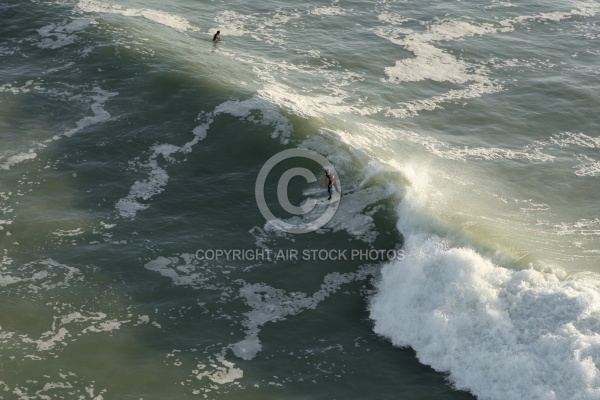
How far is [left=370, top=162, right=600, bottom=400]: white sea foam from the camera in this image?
25.5 meters

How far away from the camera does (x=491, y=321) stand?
27516 millimetres

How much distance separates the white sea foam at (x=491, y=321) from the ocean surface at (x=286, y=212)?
0.09 metres

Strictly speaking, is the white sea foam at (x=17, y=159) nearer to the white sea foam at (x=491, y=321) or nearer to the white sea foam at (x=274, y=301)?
the white sea foam at (x=274, y=301)

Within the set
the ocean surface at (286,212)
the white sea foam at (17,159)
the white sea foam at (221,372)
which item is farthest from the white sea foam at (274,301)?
the white sea foam at (17,159)

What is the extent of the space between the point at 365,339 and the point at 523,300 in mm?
6723

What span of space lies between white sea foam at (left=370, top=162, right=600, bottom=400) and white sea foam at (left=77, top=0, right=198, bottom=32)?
31210mm

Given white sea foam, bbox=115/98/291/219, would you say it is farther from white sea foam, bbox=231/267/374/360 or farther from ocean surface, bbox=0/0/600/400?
white sea foam, bbox=231/267/374/360

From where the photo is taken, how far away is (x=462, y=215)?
112ft

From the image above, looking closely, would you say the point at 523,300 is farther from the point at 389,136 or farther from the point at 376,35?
the point at 376,35

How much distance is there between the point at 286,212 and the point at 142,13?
91.4 ft

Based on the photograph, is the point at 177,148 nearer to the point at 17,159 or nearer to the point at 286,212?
the point at 286,212

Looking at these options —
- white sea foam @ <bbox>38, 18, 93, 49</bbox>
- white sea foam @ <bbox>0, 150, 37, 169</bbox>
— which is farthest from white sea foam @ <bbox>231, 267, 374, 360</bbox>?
white sea foam @ <bbox>38, 18, 93, 49</bbox>

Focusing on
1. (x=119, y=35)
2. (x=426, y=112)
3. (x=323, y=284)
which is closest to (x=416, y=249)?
(x=323, y=284)

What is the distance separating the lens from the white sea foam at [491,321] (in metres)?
25.5
